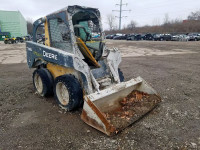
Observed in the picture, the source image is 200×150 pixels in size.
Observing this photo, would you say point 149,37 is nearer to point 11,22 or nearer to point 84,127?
point 84,127

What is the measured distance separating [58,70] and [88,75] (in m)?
1.04

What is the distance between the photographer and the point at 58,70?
4293 millimetres

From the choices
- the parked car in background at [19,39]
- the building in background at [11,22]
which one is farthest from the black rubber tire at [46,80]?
the building in background at [11,22]

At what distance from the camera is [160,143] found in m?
2.83

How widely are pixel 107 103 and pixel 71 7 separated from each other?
2.23 metres

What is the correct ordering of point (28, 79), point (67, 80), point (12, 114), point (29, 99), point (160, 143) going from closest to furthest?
point (160, 143) < point (67, 80) < point (12, 114) < point (29, 99) < point (28, 79)

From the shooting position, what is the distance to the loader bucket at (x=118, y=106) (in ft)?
9.75

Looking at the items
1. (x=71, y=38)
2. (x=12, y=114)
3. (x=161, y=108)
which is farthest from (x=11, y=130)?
(x=161, y=108)

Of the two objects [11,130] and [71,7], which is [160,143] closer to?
[11,130]

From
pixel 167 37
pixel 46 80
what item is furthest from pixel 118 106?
pixel 167 37

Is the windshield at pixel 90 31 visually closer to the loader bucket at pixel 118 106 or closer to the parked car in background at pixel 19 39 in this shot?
the loader bucket at pixel 118 106

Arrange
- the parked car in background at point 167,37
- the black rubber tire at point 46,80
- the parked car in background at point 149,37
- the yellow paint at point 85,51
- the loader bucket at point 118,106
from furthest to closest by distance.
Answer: the parked car in background at point 149,37
the parked car in background at point 167,37
the black rubber tire at point 46,80
the yellow paint at point 85,51
the loader bucket at point 118,106

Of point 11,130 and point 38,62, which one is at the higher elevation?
point 38,62

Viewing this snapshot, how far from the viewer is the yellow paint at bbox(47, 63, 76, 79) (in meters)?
3.97
